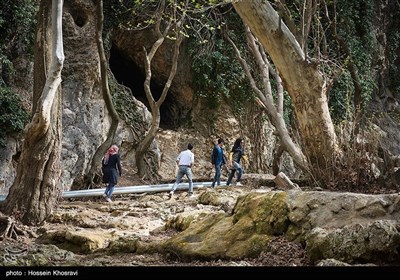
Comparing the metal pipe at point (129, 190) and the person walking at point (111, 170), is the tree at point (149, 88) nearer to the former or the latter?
the metal pipe at point (129, 190)

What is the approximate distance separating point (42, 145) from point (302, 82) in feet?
16.7

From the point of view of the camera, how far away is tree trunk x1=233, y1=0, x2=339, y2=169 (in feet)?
27.1

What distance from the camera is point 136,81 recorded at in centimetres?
2388

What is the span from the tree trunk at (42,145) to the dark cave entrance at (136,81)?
12351 millimetres

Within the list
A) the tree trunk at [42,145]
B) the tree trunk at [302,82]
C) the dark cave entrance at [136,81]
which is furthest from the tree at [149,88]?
the tree trunk at [302,82]

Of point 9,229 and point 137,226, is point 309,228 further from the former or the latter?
point 9,229

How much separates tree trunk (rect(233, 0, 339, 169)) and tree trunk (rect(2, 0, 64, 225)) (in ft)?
11.8

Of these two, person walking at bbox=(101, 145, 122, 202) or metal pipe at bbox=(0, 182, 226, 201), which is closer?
person walking at bbox=(101, 145, 122, 202)

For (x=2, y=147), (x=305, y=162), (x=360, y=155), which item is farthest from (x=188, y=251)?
(x=2, y=147)

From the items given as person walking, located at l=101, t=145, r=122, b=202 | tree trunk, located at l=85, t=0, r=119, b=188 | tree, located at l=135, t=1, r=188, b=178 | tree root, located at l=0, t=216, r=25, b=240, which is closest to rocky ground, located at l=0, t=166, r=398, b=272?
tree root, located at l=0, t=216, r=25, b=240

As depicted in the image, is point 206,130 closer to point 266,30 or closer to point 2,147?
point 2,147

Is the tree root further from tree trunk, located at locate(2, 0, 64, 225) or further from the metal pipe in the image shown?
the metal pipe
